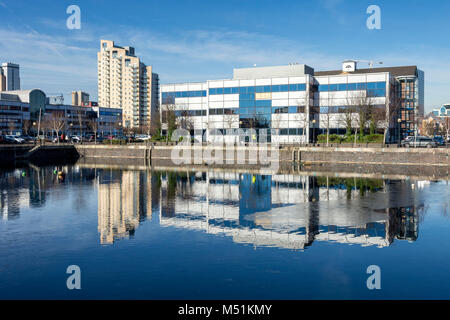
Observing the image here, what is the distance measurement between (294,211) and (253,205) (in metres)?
4.34

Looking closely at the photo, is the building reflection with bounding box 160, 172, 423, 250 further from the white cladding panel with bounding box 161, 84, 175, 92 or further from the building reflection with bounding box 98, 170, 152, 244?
the white cladding panel with bounding box 161, 84, 175, 92

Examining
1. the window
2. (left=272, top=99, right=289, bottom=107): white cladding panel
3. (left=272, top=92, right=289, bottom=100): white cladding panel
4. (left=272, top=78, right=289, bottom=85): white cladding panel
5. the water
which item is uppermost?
(left=272, top=78, right=289, bottom=85): white cladding panel

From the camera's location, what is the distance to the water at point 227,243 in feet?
55.0

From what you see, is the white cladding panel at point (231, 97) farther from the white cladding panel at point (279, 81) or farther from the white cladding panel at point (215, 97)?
the white cladding panel at point (279, 81)

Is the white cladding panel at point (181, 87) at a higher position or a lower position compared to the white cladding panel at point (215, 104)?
higher

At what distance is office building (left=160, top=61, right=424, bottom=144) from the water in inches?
1716

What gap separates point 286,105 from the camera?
292 feet

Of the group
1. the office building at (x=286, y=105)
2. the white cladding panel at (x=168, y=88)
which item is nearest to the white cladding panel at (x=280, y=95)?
the office building at (x=286, y=105)

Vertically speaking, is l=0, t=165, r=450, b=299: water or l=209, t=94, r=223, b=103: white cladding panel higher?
l=209, t=94, r=223, b=103: white cladding panel

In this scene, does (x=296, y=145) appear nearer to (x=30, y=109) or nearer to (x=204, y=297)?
(x=204, y=297)

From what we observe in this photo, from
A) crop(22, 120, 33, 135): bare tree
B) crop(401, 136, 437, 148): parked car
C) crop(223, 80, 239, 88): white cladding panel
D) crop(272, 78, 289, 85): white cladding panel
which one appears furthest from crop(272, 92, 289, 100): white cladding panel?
crop(22, 120, 33, 135): bare tree

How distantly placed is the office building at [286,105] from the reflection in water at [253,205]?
3262 cm

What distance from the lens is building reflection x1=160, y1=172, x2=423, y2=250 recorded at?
24312 mm

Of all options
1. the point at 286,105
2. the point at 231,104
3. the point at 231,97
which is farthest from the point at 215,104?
the point at 286,105
